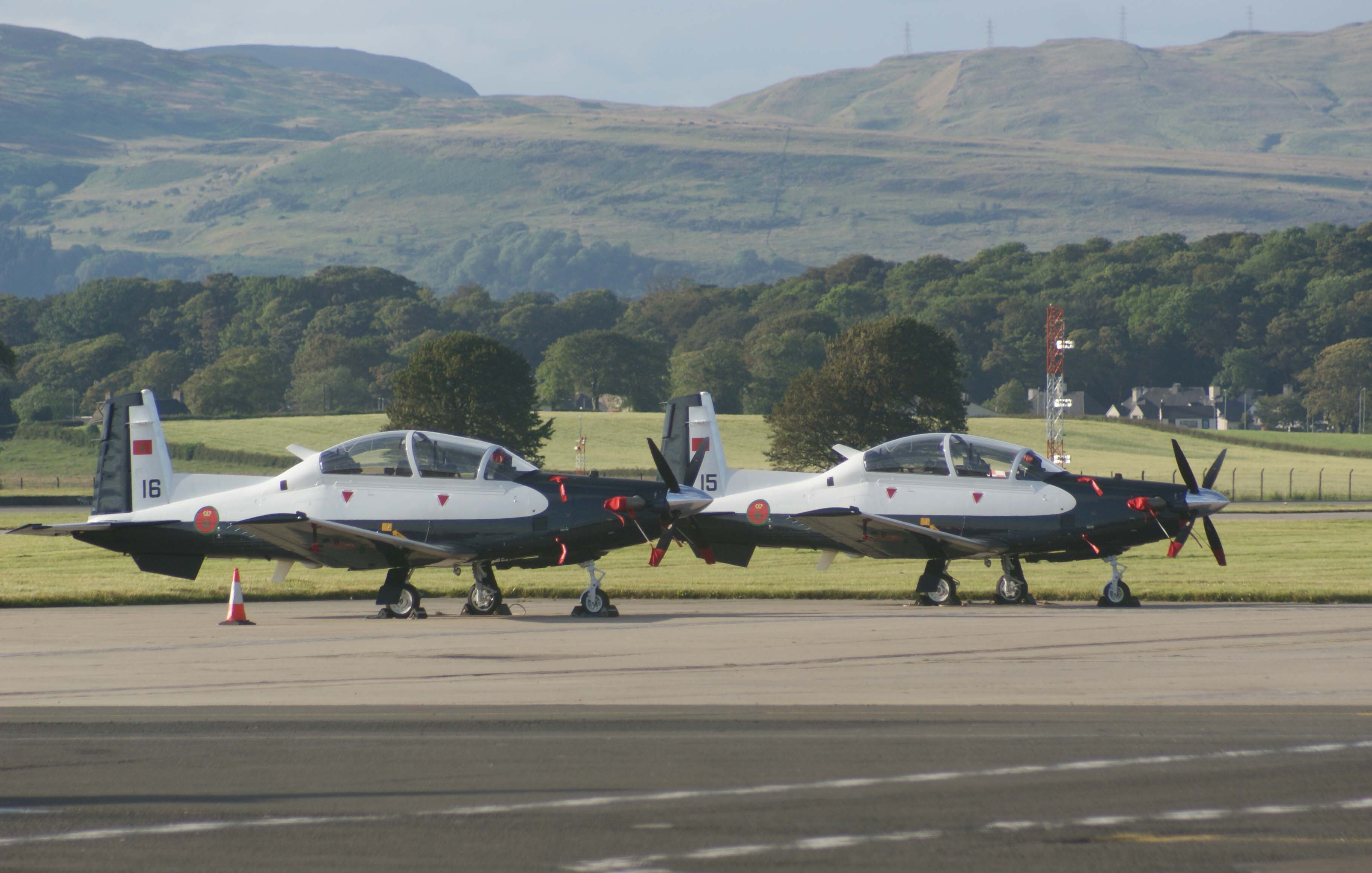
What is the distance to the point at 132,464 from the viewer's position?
18969 mm

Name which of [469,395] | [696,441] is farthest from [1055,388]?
[696,441]

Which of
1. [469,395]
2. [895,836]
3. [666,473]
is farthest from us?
[469,395]

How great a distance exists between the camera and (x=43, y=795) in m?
7.35

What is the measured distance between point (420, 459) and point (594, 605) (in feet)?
9.20

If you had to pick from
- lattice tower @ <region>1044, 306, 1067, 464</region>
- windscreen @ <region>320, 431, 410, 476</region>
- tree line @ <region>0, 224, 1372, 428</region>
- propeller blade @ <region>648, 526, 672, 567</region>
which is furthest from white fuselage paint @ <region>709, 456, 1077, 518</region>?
tree line @ <region>0, 224, 1372, 428</region>

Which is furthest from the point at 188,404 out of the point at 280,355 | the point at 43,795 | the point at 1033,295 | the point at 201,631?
the point at 43,795

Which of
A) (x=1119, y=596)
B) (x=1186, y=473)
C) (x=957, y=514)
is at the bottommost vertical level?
(x=1119, y=596)

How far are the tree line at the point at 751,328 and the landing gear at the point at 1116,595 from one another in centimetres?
9077

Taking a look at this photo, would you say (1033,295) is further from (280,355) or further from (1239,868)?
(1239,868)

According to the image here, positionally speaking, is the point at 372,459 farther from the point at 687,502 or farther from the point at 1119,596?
the point at 1119,596

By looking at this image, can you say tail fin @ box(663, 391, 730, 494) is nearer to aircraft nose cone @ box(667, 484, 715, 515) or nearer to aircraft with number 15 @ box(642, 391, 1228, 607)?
aircraft with number 15 @ box(642, 391, 1228, 607)

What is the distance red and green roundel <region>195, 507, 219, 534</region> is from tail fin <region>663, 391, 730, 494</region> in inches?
246

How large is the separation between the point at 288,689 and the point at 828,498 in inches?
373

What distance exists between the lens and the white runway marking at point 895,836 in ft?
19.8
